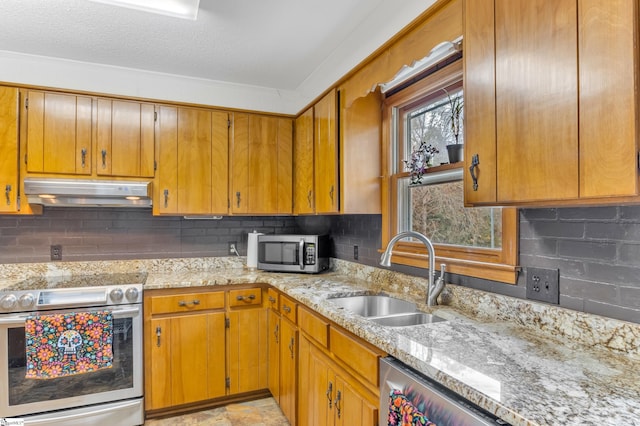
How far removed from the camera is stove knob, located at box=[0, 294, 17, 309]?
7.33 feet

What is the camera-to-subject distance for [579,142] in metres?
1.00

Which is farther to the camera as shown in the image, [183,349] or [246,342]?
[246,342]

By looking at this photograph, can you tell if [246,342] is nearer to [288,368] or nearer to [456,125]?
[288,368]

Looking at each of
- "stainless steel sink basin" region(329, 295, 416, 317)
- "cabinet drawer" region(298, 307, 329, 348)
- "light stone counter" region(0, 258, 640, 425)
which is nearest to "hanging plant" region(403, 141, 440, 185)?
"light stone counter" region(0, 258, 640, 425)

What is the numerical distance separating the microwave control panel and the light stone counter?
76 cm

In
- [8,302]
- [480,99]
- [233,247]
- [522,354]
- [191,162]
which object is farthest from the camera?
[233,247]

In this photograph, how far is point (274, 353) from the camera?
2701 millimetres

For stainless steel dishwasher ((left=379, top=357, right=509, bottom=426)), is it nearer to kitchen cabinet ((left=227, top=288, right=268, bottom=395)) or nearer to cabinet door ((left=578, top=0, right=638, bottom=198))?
cabinet door ((left=578, top=0, right=638, bottom=198))

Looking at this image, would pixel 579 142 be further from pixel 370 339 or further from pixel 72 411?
pixel 72 411

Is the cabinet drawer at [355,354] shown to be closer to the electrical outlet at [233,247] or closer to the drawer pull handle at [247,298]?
the drawer pull handle at [247,298]

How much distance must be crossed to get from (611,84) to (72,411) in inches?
122

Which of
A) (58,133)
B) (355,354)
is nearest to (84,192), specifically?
(58,133)

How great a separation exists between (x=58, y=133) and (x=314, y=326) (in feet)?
7.40

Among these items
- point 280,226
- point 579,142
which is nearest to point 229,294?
point 280,226
